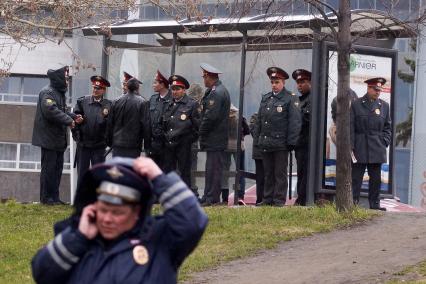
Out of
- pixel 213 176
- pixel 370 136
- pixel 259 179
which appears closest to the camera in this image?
pixel 370 136

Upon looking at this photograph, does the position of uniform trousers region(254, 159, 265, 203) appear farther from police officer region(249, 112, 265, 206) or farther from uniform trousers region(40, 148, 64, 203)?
uniform trousers region(40, 148, 64, 203)

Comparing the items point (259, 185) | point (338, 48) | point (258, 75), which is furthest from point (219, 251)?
point (258, 75)

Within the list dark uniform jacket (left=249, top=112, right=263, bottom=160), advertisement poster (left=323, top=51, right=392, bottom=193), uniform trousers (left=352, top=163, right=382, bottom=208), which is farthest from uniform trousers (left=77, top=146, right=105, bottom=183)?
uniform trousers (left=352, top=163, right=382, bottom=208)

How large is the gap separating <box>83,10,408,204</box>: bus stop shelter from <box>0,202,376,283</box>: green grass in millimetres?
1746

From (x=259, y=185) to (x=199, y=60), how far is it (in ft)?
10.4

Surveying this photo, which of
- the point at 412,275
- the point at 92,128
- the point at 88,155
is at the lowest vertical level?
the point at 412,275

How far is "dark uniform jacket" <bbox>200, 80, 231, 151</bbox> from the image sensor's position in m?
15.0

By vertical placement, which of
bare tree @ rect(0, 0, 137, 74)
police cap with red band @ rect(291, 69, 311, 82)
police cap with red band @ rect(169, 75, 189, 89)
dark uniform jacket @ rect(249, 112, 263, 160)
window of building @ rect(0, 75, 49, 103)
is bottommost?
dark uniform jacket @ rect(249, 112, 263, 160)

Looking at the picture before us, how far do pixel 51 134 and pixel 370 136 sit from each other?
15.0 ft

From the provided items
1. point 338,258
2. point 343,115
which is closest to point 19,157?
point 343,115

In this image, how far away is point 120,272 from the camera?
447cm

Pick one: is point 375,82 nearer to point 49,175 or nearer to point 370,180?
point 370,180

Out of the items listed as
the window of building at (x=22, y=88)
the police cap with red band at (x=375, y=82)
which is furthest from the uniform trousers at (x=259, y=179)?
the window of building at (x=22, y=88)

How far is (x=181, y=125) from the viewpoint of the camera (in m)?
15.3
